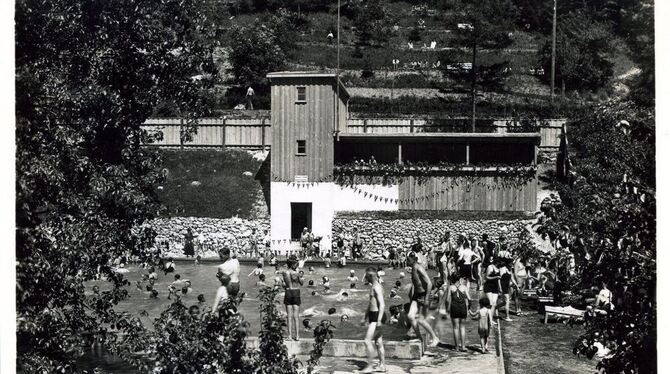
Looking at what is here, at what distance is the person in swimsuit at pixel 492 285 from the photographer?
17.5 meters

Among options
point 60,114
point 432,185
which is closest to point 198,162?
point 432,185

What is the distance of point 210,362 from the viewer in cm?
973

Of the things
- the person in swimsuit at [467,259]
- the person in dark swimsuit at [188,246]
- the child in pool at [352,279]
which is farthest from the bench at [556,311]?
the person in dark swimsuit at [188,246]

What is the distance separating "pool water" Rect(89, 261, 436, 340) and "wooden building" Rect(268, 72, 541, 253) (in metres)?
4.28

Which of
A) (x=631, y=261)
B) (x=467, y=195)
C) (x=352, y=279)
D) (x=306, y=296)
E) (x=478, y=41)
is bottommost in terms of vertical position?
(x=306, y=296)

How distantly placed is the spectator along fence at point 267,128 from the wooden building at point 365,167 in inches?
135

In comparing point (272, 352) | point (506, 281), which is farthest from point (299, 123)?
point (272, 352)

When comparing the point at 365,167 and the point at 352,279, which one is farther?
the point at 365,167

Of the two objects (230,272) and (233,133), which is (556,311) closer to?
(230,272)

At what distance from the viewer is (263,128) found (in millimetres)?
41906

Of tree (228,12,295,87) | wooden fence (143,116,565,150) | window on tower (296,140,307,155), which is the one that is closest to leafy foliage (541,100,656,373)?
window on tower (296,140,307,155)

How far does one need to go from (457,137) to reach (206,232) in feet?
39.7

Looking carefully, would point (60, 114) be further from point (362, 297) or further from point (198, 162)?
point (198, 162)
